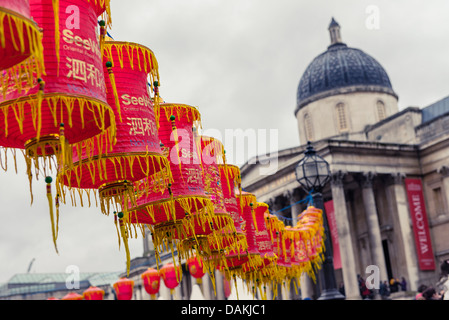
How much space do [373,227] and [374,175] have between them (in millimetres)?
4185

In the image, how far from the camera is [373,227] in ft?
148

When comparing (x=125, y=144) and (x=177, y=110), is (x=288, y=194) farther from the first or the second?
(x=125, y=144)

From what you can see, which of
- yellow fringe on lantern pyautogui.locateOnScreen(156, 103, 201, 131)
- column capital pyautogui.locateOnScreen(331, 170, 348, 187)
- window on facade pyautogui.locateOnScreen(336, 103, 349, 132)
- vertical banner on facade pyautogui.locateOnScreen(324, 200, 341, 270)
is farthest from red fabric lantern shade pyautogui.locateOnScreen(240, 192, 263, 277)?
window on facade pyautogui.locateOnScreen(336, 103, 349, 132)

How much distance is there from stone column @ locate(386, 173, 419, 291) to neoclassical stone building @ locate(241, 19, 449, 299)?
0.24ft

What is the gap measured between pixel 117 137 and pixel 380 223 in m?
45.8

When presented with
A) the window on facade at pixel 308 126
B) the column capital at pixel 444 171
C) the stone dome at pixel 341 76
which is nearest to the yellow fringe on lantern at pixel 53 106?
the column capital at pixel 444 171

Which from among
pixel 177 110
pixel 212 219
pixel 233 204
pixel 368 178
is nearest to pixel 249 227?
pixel 233 204

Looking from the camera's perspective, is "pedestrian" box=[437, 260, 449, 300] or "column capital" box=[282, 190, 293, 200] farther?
"column capital" box=[282, 190, 293, 200]

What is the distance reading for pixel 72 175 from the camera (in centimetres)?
626

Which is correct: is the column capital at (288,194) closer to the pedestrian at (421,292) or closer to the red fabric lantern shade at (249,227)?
the pedestrian at (421,292)

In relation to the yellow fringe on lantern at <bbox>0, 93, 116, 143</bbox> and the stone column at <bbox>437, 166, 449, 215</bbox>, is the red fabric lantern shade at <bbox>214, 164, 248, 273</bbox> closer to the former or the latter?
the yellow fringe on lantern at <bbox>0, 93, 116, 143</bbox>

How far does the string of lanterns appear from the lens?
4727 mm
